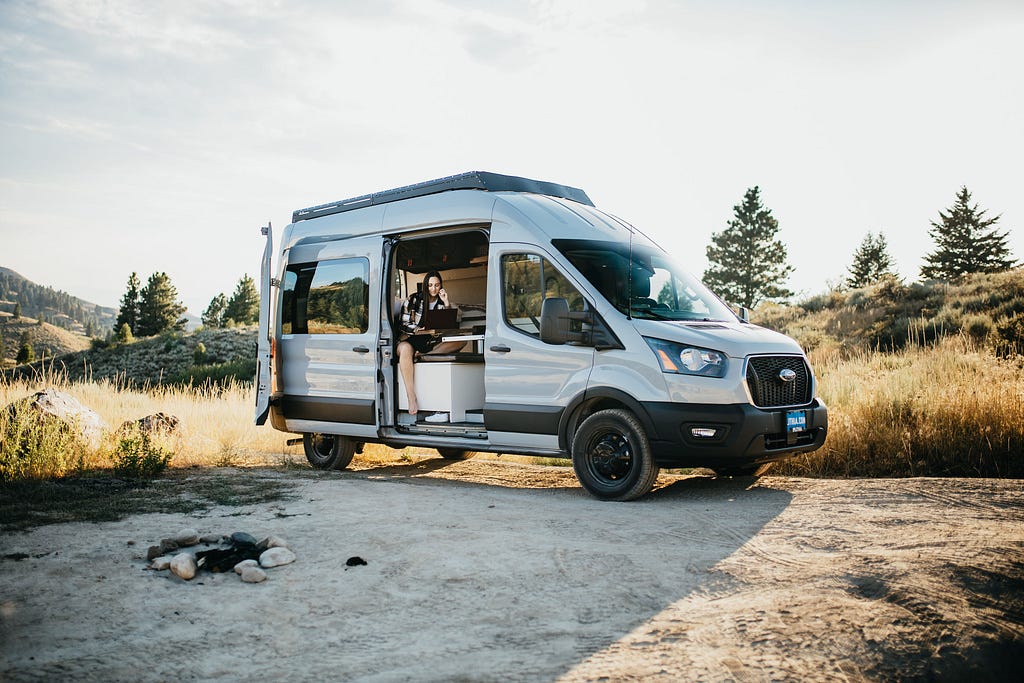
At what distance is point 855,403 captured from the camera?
976cm

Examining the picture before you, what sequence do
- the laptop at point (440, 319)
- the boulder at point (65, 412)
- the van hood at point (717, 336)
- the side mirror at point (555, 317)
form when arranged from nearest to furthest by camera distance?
the van hood at point (717, 336)
the side mirror at point (555, 317)
the boulder at point (65, 412)
the laptop at point (440, 319)

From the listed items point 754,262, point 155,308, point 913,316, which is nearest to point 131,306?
point 155,308

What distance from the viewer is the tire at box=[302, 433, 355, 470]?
10.3 metres

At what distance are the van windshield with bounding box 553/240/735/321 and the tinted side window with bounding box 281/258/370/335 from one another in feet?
9.33

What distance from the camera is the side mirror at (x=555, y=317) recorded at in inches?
296

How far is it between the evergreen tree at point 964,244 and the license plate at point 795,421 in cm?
4953

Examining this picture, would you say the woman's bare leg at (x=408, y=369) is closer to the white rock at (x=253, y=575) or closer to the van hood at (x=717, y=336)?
the van hood at (x=717, y=336)

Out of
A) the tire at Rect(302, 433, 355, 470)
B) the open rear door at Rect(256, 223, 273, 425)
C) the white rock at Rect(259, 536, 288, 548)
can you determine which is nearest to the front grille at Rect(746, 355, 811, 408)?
the white rock at Rect(259, 536, 288, 548)

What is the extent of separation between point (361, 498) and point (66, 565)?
2.88 metres

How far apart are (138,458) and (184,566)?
14.0 ft

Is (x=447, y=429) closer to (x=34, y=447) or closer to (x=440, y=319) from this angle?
(x=440, y=319)

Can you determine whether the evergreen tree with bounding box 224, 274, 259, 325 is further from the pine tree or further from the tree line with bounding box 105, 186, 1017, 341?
the pine tree

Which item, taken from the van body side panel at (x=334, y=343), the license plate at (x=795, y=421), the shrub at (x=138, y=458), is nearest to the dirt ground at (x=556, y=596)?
the license plate at (x=795, y=421)

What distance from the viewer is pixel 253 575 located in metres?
5.02
